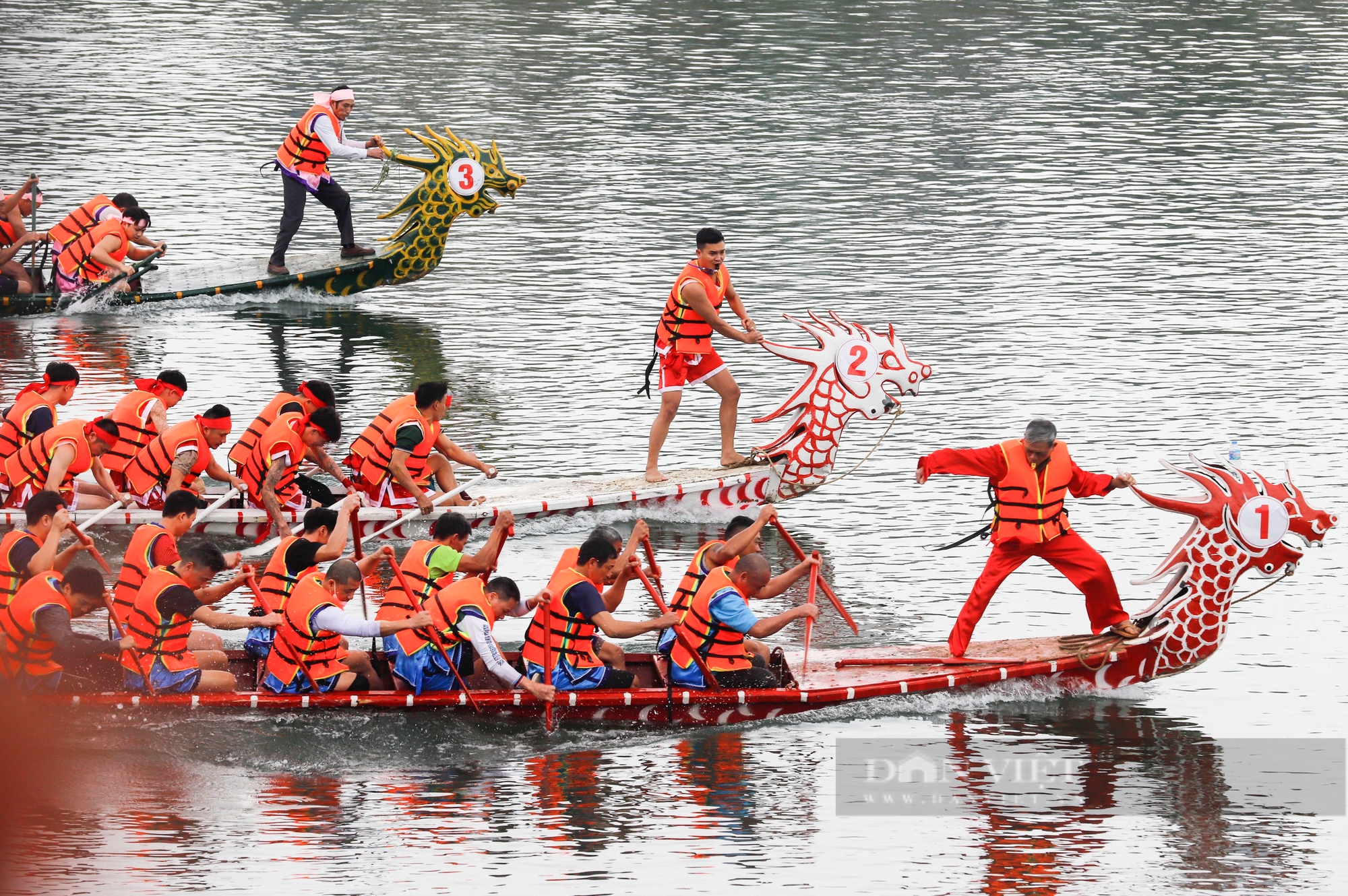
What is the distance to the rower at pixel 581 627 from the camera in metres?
11.7

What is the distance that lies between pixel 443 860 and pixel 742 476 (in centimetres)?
626

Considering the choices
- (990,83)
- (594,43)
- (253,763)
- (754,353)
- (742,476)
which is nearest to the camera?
(253,763)

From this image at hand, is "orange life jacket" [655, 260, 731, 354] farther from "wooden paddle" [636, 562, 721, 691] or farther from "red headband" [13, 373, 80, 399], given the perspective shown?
"red headband" [13, 373, 80, 399]

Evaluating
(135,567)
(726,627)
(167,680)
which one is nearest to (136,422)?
(135,567)

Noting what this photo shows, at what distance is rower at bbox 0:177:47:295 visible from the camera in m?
21.3

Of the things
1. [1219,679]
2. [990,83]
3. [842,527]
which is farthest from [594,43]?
[1219,679]

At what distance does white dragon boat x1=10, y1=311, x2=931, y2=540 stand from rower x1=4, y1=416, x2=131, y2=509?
9.9 inches

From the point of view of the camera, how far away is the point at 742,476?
15828 mm

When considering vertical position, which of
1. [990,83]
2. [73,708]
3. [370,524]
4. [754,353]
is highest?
[990,83]

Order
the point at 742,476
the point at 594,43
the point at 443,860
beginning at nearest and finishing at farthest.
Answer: the point at 443,860 → the point at 742,476 → the point at 594,43

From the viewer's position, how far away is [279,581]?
39.7ft

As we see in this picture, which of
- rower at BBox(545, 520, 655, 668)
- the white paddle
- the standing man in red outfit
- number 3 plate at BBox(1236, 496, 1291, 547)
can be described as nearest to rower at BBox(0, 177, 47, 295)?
the white paddle

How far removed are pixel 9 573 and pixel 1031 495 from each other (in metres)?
6.70

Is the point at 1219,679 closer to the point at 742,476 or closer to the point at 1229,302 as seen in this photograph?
the point at 742,476
